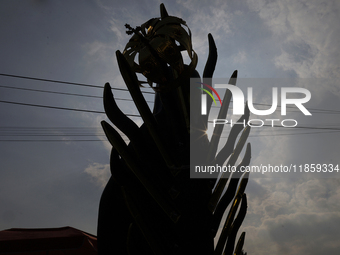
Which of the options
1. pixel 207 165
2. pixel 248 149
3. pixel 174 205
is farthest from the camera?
pixel 248 149

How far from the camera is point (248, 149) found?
232 cm

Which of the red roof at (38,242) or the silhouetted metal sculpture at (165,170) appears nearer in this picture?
the silhouetted metal sculpture at (165,170)

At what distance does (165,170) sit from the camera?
6.84 ft

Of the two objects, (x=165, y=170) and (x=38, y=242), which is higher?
(x=165, y=170)

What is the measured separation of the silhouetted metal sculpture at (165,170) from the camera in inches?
75.6

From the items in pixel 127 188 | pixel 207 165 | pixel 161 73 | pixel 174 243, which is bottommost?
pixel 174 243

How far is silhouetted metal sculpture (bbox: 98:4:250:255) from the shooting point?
1.92 m

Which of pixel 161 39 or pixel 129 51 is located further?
pixel 129 51

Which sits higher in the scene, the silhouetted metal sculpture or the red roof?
the silhouetted metal sculpture

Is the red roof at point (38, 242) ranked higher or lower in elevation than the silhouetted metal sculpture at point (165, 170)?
lower

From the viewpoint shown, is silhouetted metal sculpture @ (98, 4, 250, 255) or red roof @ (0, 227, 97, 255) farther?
red roof @ (0, 227, 97, 255)

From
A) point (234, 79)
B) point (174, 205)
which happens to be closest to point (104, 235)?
point (174, 205)

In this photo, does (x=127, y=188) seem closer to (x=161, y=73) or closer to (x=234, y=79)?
(x=161, y=73)

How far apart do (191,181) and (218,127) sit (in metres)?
0.55
